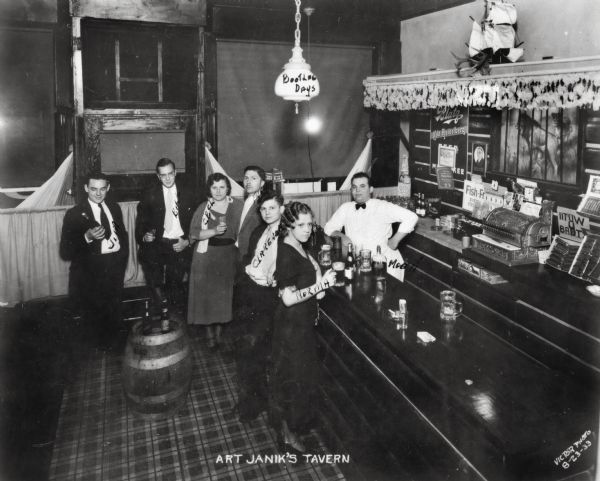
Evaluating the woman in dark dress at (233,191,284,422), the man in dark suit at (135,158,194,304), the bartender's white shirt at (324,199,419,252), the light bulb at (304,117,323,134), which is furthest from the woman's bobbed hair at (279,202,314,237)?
the light bulb at (304,117,323,134)

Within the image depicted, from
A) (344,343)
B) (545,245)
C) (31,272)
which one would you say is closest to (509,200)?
(545,245)

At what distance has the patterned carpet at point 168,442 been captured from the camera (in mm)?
3516

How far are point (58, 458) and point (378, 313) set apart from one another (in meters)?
2.45

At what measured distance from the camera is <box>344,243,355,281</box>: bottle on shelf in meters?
4.36

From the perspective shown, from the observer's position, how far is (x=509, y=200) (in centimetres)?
530

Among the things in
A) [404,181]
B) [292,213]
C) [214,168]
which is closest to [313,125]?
[404,181]

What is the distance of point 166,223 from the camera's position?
5559mm

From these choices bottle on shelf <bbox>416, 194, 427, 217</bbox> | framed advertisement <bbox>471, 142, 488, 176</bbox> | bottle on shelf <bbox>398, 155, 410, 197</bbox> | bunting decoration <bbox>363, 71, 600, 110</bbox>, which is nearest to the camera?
bunting decoration <bbox>363, 71, 600, 110</bbox>

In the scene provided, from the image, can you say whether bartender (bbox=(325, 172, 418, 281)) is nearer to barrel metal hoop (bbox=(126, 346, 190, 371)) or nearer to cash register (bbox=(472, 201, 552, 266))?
cash register (bbox=(472, 201, 552, 266))

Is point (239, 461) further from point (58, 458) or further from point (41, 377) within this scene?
point (41, 377)

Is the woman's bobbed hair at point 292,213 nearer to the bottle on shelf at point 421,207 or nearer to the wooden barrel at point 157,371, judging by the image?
the wooden barrel at point 157,371

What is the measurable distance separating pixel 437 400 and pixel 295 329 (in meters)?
1.03

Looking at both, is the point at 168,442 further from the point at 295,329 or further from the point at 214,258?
the point at 214,258

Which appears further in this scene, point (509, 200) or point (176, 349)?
point (509, 200)
